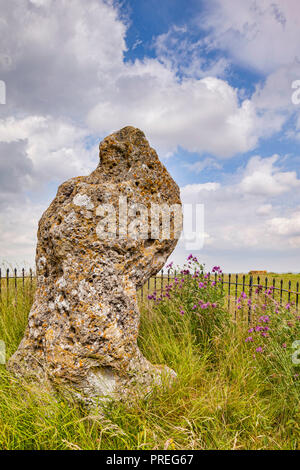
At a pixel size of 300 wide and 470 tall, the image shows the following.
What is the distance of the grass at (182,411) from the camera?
285cm

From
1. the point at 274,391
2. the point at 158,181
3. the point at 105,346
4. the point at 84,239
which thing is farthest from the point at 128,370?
the point at 158,181

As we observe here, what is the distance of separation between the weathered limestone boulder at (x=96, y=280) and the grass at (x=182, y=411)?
9.2 inches

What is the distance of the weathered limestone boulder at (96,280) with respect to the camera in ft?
10.7

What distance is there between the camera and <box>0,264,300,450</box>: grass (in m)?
2.85

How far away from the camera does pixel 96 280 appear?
3.35 m

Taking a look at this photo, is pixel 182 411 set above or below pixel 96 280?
below

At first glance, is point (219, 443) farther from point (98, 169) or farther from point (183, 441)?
point (98, 169)

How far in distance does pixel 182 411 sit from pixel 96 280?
1.53 metres

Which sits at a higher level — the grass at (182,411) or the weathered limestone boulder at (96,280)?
the weathered limestone boulder at (96,280)

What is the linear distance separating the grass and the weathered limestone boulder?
0.77 feet

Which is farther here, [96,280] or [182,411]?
[96,280]

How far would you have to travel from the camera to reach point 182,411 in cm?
321

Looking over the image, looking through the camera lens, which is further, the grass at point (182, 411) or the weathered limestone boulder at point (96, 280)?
the weathered limestone boulder at point (96, 280)
